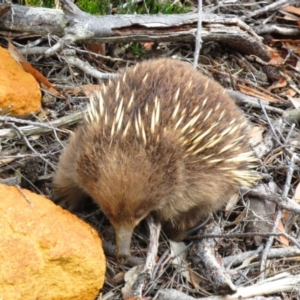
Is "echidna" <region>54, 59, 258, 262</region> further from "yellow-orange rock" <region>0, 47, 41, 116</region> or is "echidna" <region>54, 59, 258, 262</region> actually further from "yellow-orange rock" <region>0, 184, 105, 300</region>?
"yellow-orange rock" <region>0, 47, 41, 116</region>

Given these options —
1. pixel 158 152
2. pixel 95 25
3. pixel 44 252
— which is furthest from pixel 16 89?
pixel 44 252

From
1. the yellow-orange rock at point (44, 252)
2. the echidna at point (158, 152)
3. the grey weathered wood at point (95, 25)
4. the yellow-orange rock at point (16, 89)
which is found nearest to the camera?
the yellow-orange rock at point (44, 252)

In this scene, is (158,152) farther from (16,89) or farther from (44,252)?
(16,89)

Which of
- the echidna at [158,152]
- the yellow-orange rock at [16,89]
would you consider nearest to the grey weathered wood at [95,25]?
the yellow-orange rock at [16,89]

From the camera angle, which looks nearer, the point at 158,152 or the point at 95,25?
the point at 158,152

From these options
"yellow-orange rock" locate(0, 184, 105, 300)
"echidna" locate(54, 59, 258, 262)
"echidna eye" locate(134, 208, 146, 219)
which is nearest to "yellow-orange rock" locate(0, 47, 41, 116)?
"echidna" locate(54, 59, 258, 262)

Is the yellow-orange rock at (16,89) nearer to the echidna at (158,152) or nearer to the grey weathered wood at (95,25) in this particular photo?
the grey weathered wood at (95,25)

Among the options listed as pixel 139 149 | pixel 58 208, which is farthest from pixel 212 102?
pixel 58 208
